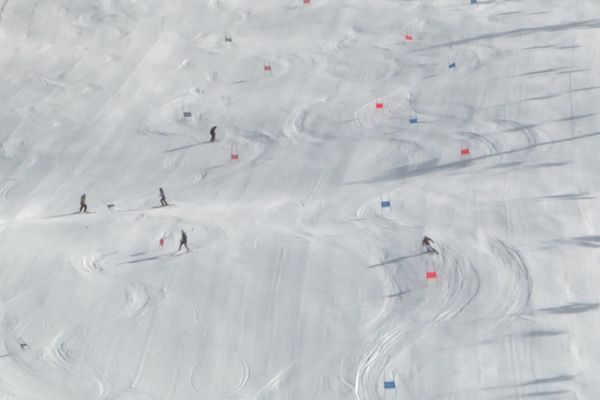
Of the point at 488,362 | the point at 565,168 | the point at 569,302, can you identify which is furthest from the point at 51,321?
the point at 565,168

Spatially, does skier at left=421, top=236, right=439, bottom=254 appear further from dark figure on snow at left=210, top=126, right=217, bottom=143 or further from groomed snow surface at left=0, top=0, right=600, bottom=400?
dark figure on snow at left=210, top=126, right=217, bottom=143

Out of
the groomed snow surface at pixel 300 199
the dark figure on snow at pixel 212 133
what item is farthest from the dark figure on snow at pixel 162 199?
the dark figure on snow at pixel 212 133

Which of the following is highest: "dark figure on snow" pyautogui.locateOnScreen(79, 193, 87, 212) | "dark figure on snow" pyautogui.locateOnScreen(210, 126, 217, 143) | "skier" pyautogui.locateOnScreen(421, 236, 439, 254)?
"dark figure on snow" pyautogui.locateOnScreen(210, 126, 217, 143)

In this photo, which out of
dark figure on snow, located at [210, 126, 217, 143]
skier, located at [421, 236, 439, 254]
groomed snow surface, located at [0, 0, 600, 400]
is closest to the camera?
groomed snow surface, located at [0, 0, 600, 400]

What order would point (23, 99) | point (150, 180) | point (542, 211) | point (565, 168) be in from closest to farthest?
point (542, 211)
point (565, 168)
point (150, 180)
point (23, 99)

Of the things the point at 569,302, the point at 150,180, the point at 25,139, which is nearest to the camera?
the point at 569,302

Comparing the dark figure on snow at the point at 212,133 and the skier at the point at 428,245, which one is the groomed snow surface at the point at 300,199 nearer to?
the skier at the point at 428,245

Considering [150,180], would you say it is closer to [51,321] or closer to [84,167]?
[84,167]

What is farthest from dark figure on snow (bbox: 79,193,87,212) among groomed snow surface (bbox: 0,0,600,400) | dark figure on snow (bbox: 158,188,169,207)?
dark figure on snow (bbox: 158,188,169,207)
